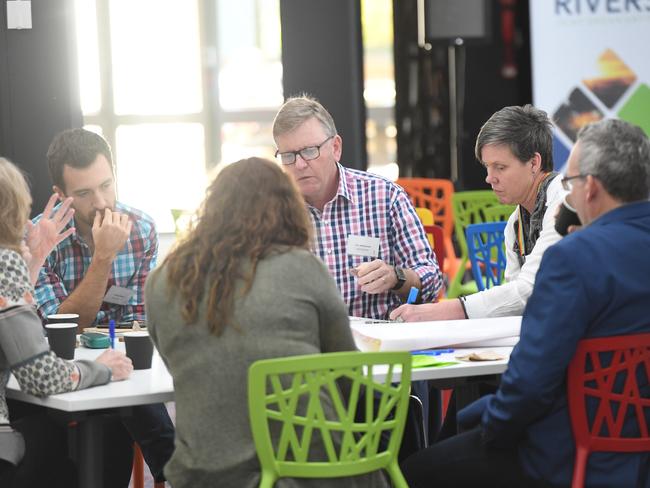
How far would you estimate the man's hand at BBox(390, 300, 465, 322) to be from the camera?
3.30m

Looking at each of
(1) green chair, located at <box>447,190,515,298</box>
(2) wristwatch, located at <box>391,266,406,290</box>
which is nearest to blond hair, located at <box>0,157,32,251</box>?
(2) wristwatch, located at <box>391,266,406,290</box>

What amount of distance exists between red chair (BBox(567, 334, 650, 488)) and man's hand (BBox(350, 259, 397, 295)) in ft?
3.60

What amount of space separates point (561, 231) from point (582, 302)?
0.50 metres

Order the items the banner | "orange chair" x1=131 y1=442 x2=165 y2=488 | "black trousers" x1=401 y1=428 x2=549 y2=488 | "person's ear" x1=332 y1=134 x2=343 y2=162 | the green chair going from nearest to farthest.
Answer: "black trousers" x1=401 y1=428 x2=549 y2=488, "orange chair" x1=131 y1=442 x2=165 y2=488, "person's ear" x1=332 y1=134 x2=343 y2=162, the green chair, the banner

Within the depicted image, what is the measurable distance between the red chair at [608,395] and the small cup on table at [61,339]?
1306mm

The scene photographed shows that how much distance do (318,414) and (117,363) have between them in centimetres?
64

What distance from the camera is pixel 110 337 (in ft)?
10.4

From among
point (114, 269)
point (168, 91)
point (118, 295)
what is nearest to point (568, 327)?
point (118, 295)

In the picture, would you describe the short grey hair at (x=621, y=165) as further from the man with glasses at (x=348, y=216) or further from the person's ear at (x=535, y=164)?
the man with glasses at (x=348, y=216)

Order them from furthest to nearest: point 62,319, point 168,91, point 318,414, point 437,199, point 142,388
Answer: point 168,91
point 437,199
point 62,319
point 142,388
point 318,414

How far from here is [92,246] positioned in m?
3.81

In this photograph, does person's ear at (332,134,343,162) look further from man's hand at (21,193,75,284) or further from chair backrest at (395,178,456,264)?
chair backrest at (395,178,456,264)

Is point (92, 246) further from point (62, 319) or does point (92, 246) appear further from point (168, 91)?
point (168, 91)

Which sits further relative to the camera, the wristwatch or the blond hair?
the wristwatch
